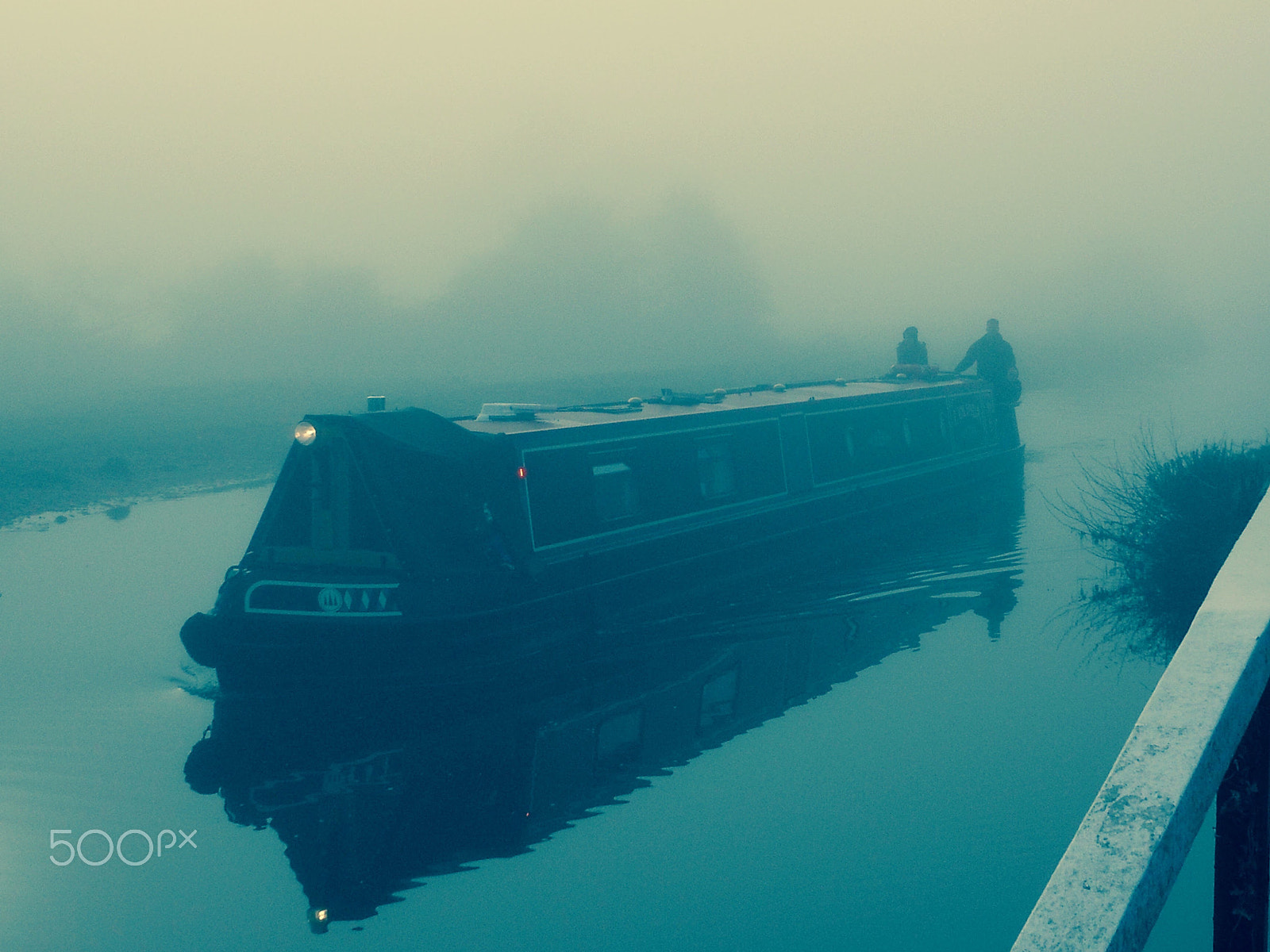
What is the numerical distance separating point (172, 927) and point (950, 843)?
4030mm

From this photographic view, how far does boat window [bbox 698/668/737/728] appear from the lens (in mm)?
7555

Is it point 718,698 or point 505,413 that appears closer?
point 718,698

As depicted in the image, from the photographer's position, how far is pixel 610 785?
21.1 ft

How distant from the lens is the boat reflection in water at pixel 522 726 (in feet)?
19.2

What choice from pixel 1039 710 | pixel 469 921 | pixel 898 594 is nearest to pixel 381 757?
pixel 469 921

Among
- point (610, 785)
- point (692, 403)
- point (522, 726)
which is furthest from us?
point (692, 403)

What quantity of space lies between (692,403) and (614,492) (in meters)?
2.79

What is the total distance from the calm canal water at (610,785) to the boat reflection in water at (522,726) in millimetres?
27

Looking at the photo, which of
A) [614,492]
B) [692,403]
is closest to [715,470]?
[692,403]

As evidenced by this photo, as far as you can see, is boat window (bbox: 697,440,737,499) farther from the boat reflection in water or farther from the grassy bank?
the grassy bank

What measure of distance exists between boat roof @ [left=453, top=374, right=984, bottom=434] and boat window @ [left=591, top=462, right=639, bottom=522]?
490 mm

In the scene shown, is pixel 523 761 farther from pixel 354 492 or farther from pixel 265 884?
pixel 354 492

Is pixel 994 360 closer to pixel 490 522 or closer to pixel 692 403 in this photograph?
pixel 692 403

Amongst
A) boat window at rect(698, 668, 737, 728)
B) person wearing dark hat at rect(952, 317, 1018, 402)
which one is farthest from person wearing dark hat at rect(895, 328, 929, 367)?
boat window at rect(698, 668, 737, 728)
